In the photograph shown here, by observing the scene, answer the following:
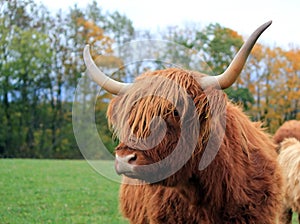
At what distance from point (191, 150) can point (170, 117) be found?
0.30 metres

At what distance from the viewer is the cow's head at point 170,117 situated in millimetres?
3270

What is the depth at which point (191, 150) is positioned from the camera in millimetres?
3477

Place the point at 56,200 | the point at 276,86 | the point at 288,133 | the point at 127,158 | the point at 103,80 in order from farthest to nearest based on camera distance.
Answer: the point at 276,86 → the point at 56,200 → the point at 288,133 → the point at 103,80 → the point at 127,158

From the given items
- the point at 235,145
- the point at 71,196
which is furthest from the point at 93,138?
the point at 71,196

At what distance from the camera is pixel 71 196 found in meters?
11.9

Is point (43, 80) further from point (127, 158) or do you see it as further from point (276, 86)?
point (127, 158)

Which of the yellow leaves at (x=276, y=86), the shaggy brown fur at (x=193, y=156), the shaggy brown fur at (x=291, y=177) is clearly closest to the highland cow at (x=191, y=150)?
the shaggy brown fur at (x=193, y=156)

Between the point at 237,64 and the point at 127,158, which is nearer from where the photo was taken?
the point at 127,158

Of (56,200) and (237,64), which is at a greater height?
(237,64)

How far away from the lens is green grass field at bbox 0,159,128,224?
848cm

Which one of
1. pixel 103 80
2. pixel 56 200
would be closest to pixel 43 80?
pixel 56 200

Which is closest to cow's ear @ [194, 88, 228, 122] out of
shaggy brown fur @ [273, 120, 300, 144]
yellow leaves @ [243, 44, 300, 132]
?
shaggy brown fur @ [273, 120, 300, 144]

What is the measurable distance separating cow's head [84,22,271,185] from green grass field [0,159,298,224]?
2.70 feet

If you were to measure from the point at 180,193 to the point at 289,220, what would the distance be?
430 centimetres
